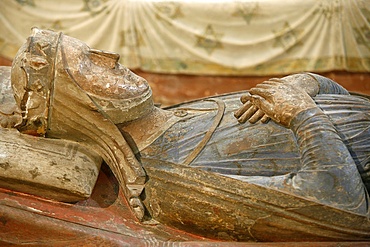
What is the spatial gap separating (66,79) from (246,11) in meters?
3.37

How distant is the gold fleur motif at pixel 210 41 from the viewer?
5.21m

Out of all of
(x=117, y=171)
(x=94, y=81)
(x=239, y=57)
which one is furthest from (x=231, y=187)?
(x=239, y=57)

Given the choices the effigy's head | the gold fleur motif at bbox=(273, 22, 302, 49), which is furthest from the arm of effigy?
the gold fleur motif at bbox=(273, 22, 302, 49)

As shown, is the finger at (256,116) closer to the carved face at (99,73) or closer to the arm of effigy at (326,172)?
the arm of effigy at (326,172)

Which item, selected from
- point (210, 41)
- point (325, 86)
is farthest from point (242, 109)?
point (210, 41)

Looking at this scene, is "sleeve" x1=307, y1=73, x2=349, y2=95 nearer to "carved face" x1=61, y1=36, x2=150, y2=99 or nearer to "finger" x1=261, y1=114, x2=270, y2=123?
"finger" x1=261, y1=114, x2=270, y2=123

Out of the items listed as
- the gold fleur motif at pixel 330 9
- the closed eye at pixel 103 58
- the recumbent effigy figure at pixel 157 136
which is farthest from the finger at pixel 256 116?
the gold fleur motif at pixel 330 9

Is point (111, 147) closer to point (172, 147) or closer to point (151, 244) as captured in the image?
point (172, 147)

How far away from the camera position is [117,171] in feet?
7.16

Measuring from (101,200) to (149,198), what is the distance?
22cm

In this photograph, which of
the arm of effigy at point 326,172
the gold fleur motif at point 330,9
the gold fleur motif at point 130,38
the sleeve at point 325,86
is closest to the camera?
the arm of effigy at point 326,172

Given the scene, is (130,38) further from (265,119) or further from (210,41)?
(265,119)

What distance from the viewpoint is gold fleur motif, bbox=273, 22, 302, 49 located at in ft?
16.8

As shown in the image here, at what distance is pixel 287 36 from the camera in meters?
5.15
